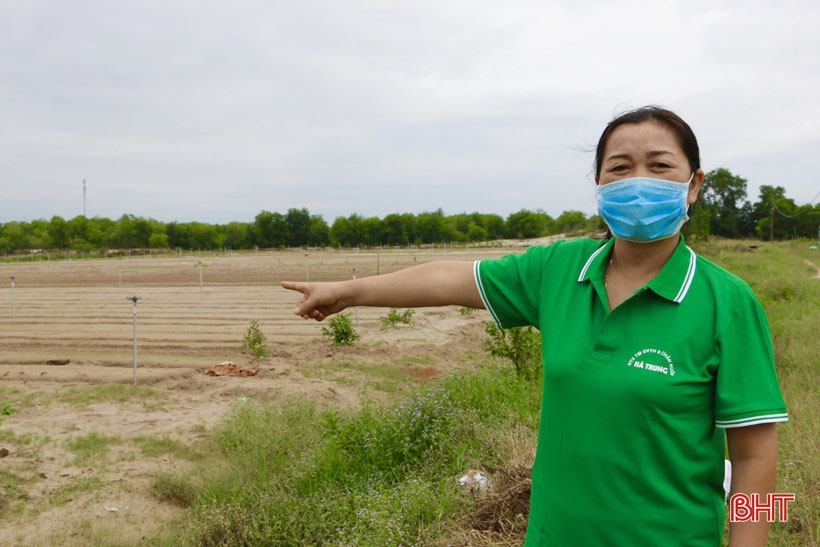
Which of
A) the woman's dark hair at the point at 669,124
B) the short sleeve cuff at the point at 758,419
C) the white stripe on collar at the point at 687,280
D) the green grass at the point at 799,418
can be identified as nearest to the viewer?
the short sleeve cuff at the point at 758,419

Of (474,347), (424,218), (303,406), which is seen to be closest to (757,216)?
(424,218)

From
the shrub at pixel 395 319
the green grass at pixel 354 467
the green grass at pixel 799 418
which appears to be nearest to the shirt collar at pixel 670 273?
the green grass at pixel 799 418

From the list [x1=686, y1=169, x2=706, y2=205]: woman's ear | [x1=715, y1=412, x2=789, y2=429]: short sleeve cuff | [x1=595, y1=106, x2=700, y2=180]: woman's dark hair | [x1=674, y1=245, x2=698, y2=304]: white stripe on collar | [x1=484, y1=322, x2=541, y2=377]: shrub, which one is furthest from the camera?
[x1=484, y1=322, x2=541, y2=377]: shrub

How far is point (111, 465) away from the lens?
552cm

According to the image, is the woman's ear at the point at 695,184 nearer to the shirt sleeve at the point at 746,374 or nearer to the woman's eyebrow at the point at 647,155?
the woman's eyebrow at the point at 647,155

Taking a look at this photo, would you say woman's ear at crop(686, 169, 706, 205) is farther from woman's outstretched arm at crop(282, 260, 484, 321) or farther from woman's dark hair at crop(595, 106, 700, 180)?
woman's outstretched arm at crop(282, 260, 484, 321)

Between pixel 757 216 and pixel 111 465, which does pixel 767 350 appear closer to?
pixel 111 465

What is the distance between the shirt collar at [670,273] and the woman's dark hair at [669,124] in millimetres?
236

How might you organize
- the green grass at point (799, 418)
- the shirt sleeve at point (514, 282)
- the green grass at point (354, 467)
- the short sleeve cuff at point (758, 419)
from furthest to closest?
the green grass at point (354, 467), the green grass at point (799, 418), the shirt sleeve at point (514, 282), the short sleeve cuff at point (758, 419)

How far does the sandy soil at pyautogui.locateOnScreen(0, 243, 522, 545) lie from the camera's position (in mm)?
4785

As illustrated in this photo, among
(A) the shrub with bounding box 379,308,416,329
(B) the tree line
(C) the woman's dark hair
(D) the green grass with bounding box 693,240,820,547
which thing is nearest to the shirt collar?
(C) the woman's dark hair

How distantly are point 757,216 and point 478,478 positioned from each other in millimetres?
78361

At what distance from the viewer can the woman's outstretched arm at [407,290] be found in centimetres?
178

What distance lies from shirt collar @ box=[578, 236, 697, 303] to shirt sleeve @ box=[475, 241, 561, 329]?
163mm
